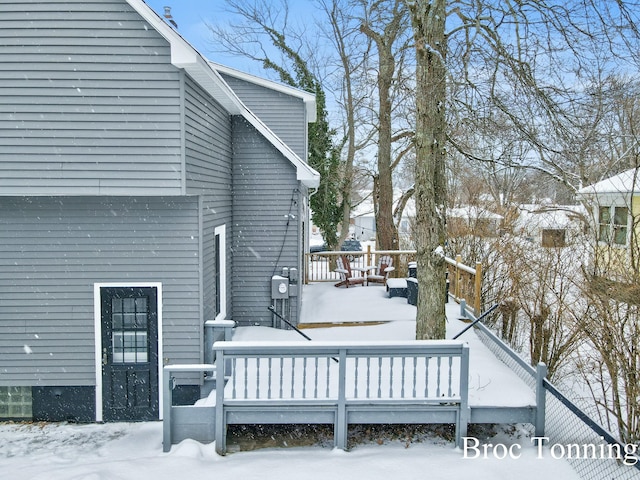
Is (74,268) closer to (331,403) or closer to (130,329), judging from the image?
(130,329)

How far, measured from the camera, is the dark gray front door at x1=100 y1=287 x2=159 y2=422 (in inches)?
278

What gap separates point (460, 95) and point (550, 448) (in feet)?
16.2

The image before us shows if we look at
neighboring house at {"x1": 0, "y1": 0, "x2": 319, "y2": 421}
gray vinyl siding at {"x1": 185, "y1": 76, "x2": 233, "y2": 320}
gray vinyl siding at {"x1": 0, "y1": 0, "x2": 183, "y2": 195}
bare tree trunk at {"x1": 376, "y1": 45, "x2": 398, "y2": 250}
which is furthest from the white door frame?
bare tree trunk at {"x1": 376, "y1": 45, "x2": 398, "y2": 250}

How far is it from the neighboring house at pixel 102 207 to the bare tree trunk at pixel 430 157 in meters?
2.97

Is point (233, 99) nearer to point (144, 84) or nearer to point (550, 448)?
point (144, 84)

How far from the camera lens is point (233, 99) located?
323 inches

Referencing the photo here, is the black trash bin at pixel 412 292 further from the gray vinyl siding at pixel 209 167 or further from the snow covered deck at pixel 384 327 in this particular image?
the gray vinyl siding at pixel 209 167

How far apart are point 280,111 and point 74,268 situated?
7.95 metres

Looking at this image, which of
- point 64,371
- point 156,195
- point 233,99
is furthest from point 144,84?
point 64,371

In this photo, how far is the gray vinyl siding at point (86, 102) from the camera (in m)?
6.20

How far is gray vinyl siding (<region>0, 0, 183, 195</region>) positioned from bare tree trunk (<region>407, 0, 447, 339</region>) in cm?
343

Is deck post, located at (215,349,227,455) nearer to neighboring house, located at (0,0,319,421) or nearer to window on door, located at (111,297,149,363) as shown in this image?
neighboring house, located at (0,0,319,421)

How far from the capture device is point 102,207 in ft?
22.7

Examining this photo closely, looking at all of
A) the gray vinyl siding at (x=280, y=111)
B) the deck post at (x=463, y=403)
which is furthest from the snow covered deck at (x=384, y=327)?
the gray vinyl siding at (x=280, y=111)
